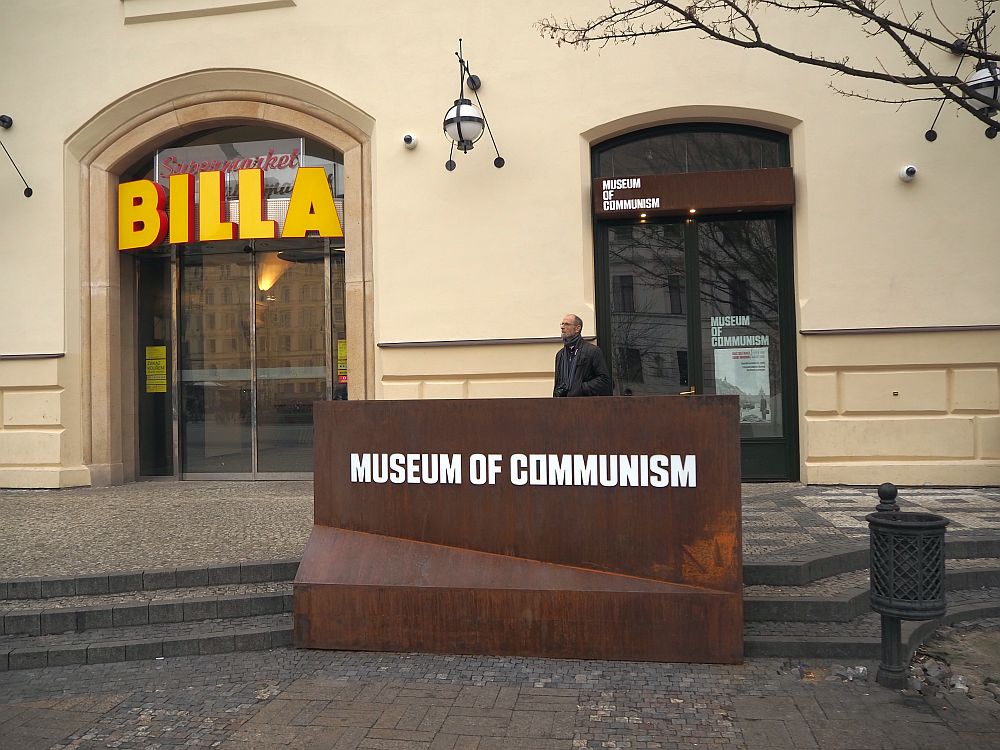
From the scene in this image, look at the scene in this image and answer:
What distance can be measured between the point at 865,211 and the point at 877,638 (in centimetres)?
597

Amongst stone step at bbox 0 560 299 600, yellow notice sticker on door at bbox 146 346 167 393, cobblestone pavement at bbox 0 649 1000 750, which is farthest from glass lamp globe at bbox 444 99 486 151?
cobblestone pavement at bbox 0 649 1000 750

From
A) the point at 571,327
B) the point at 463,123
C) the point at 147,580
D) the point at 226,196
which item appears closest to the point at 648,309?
the point at 571,327

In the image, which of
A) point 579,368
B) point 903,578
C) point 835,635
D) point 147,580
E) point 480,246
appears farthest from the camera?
point 480,246

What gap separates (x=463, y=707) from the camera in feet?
13.6

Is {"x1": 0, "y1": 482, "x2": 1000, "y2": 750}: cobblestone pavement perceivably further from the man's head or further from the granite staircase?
the man's head

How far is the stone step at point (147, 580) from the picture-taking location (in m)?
5.68

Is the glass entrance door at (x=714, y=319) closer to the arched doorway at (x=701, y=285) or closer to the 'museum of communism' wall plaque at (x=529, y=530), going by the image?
the arched doorway at (x=701, y=285)

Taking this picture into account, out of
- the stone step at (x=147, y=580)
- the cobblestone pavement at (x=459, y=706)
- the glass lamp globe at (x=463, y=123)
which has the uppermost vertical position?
the glass lamp globe at (x=463, y=123)

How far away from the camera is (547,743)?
373 cm

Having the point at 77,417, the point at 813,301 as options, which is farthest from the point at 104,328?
the point at 813,301

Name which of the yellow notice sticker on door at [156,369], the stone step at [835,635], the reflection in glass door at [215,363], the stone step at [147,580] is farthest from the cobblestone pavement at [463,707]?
the yellow notice sticker on door at [156,369]

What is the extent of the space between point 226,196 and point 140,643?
7.36 m

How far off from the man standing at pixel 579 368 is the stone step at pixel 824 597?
241 centimetres

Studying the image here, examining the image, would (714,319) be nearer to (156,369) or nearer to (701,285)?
(701,285)
